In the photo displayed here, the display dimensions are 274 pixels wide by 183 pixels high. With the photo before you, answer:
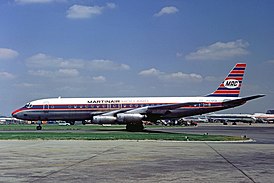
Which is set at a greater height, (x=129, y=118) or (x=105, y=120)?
(x=129, y=118)

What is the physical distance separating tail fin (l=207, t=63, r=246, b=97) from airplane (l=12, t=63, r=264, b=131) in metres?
0.13

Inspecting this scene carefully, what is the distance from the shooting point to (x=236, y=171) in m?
10.9

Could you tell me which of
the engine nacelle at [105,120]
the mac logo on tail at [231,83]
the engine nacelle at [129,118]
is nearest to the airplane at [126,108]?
the engine nacelle at [105,120]

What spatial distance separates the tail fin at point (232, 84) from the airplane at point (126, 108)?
132 mm

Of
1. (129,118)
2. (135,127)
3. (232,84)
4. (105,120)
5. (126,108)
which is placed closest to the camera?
(129,118)

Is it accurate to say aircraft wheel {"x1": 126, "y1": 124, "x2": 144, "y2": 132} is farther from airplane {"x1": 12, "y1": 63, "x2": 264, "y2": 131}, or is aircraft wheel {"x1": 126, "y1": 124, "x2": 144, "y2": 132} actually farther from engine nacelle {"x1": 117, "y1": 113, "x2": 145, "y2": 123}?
engine nacelle {"x1": 117, "y1": 113, "x2": 145, "y2": 123}

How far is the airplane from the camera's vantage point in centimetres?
4178

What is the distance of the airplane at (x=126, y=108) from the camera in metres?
41.8

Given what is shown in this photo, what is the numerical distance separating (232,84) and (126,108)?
14.3 m

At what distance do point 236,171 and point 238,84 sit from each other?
131 ft

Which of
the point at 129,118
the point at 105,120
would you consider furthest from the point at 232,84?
the point at 105,120

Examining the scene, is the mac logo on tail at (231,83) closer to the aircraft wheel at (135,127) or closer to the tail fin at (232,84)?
the tail fin at (232,84)

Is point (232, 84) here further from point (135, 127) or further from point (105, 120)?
point (105, 120)

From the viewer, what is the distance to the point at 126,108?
44.2 metres
